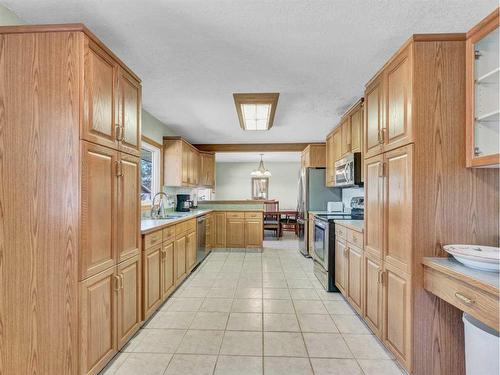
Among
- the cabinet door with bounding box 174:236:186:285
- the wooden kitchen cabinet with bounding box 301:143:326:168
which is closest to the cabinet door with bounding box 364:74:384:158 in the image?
the cabinet door with bounding box 174:236:186:285

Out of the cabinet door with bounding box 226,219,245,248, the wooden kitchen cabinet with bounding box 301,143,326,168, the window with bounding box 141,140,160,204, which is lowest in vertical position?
the cabinet door with bounding box 226,219,245,248

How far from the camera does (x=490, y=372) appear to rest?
1.30 m

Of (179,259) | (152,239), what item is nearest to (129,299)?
(152,239)

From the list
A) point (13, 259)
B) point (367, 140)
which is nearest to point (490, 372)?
point (367, 140)

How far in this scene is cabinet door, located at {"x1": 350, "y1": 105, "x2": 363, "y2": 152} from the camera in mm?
3266

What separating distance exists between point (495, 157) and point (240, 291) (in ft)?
8.96

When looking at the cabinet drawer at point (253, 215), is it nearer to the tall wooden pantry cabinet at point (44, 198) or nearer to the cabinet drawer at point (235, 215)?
the cabinet drawer at point (235, 215)

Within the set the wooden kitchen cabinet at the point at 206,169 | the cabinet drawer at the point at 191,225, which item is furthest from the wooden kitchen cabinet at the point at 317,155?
the cabinet drawer at the point at 191,225

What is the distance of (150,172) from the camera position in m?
4.33

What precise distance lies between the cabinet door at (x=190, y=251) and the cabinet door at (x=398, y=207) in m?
2.58

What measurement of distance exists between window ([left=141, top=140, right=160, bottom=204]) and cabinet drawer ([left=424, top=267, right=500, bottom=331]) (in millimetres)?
3572

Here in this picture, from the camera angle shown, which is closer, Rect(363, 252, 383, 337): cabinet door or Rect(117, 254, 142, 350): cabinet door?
Rect(117, 254, 142, 350): cabinet door

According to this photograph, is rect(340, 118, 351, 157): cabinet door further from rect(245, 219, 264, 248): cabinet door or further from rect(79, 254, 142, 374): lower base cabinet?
rect(79, 254, 142, 374): lower base cabinet

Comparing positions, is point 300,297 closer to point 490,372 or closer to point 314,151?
point 490,372
